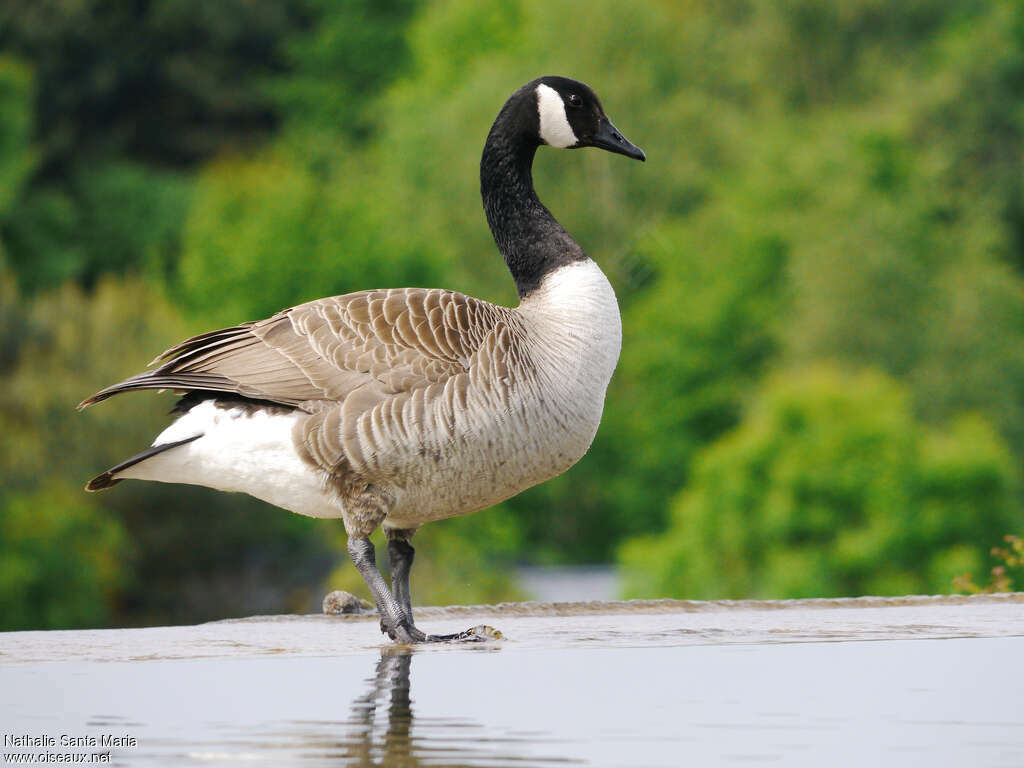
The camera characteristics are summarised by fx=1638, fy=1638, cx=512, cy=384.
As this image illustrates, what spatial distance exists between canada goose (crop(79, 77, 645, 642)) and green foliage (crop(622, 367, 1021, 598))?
63.6ft

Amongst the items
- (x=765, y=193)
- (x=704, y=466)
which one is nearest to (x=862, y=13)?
(x=765, y=193)

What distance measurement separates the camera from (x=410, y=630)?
778 centimetres

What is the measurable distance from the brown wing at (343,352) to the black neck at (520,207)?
20.6 inches

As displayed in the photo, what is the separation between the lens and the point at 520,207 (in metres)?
8.87

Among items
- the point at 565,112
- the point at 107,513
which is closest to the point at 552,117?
the point at 565,112

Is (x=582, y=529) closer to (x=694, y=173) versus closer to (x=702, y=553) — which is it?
(x=694, y=173)

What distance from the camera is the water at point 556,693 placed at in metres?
4.94

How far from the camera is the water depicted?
4.94 meters

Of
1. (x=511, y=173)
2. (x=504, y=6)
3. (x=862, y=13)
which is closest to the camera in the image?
(x=511, y=173)

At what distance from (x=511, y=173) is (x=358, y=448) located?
2064 mm

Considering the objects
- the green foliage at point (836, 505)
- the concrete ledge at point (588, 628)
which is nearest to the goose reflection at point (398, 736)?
the concrete ledge at point (588, 628)

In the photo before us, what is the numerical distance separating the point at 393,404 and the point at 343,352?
450 millimetres

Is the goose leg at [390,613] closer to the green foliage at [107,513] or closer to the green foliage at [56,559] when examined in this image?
the green foliage at [56,559]

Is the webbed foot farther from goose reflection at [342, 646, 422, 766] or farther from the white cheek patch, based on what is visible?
the white cheek patch
